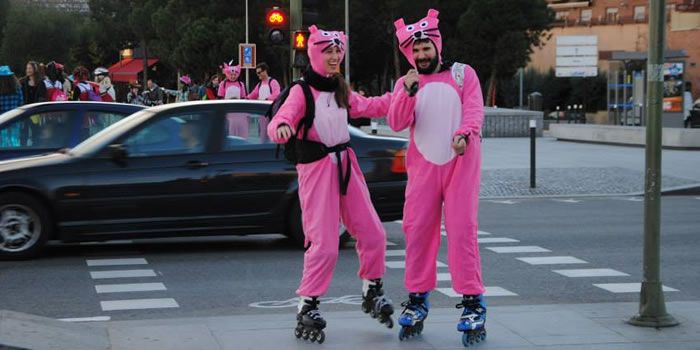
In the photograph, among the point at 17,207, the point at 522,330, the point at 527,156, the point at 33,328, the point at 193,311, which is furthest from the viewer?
the point at 527,156

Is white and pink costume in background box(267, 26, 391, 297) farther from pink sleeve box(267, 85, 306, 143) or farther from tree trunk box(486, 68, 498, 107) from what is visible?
tree trunk box(486, 68, 498, 107)

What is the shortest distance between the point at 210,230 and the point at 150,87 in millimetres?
21640

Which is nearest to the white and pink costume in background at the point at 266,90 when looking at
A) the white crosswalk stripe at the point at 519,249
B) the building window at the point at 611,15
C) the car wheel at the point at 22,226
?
the white crosswalk stripe at the point at 519,249

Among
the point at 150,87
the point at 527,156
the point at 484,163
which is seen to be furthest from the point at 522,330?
the point at 150,87

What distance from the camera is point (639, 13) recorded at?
6812cm

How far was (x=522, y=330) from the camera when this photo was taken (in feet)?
23.6

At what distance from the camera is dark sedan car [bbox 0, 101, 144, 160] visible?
1320 cm

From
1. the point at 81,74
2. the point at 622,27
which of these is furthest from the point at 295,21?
the point at 622,27

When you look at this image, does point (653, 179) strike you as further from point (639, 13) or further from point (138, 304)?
point (639, 13)

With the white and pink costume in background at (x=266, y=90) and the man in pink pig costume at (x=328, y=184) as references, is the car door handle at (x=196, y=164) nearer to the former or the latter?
the man in pink pig costume at (x=328, y=184)

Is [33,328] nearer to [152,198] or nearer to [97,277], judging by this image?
[97,277]

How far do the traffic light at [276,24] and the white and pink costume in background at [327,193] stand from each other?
44.4 feet

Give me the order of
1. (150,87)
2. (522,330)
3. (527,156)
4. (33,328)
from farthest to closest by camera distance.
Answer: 1. (150,87)
2. (527,156)
3. (522,330)
4. (33,328)

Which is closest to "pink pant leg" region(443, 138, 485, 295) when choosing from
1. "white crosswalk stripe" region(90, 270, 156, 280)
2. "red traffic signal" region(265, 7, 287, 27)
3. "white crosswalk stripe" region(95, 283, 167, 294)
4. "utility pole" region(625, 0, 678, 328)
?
"utility pole" region(625, 0, 678, 328)
